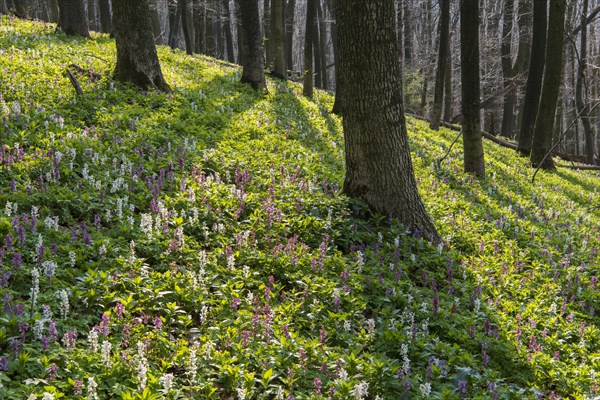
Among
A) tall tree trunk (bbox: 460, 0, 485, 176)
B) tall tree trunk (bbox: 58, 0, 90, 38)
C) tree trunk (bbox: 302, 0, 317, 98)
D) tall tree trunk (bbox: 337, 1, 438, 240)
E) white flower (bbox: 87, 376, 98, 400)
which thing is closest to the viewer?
white flower (bbox: 87, 376, 98, 400)

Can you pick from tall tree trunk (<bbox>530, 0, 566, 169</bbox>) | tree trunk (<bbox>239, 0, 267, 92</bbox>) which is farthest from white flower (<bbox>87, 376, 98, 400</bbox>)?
tall tree trunk (<bbox>530, 0, 566, 169</bbox>)

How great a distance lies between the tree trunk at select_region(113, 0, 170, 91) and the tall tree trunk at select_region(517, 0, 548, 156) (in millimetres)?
14588

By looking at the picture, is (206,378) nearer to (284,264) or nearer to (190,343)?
(190,343)

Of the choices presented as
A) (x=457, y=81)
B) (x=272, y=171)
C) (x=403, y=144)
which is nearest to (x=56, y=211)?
(x=272, y=171)

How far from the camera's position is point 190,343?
4.24m

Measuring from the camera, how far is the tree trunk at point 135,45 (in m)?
11.1

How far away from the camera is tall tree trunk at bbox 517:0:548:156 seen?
1864 centimetres

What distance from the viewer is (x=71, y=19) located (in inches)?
690

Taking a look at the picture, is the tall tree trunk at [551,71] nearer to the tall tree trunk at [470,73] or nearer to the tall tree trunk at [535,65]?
the tall tree trunk at [535,65]

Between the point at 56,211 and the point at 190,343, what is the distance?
258 cm

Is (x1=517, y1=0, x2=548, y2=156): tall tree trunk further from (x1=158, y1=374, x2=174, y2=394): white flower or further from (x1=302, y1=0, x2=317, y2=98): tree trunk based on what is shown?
(x1=158, y1=374, x2=174, y2=394): white flower

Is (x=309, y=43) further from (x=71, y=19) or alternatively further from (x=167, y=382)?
(x=167, y=382)

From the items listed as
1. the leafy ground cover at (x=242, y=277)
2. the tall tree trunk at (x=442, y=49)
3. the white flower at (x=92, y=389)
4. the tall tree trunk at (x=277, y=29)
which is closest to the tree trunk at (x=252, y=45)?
the tall tree trunk at (x=277, y=29)

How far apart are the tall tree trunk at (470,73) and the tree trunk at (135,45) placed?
7660mm
